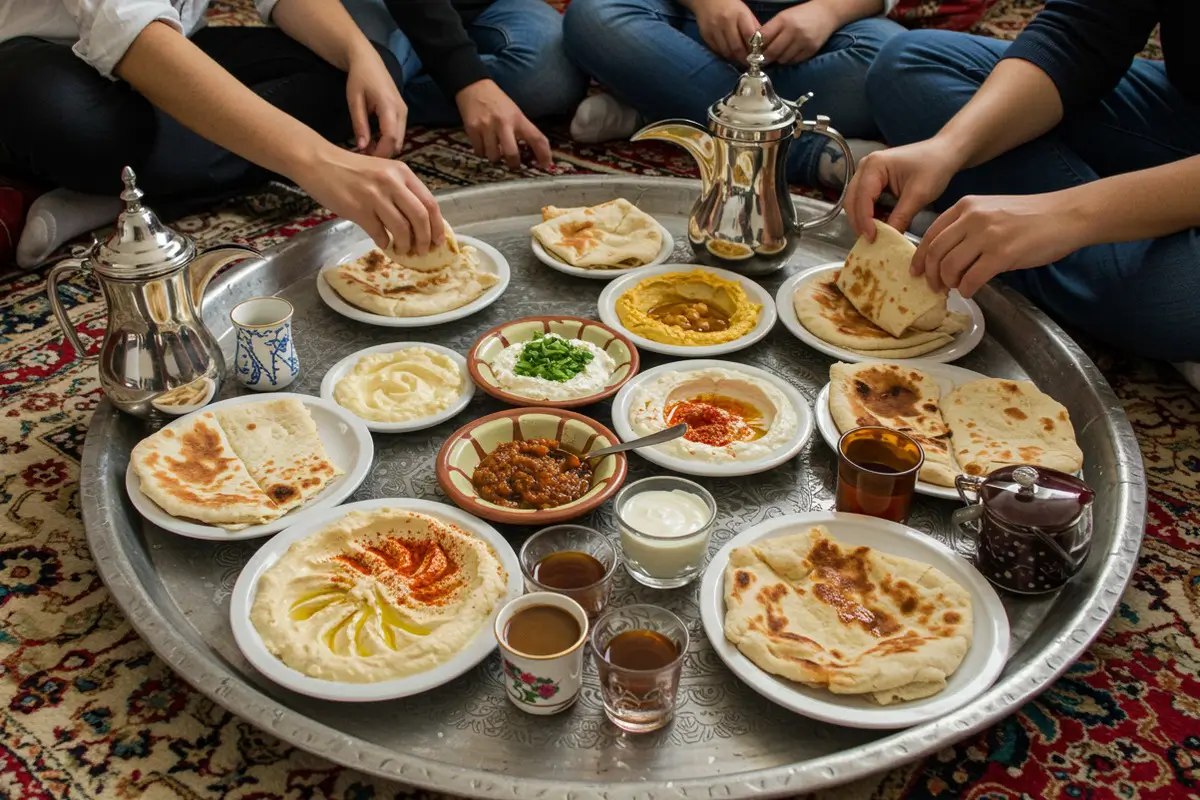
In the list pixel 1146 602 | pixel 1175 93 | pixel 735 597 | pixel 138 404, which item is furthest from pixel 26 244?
pixel 1175 93

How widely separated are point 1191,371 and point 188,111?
7.29ft

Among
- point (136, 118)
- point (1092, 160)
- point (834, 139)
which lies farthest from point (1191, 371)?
point (136, 118)

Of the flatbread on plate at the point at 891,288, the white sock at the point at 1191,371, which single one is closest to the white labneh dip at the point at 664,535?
the flatbread on plate at the point at 891,288

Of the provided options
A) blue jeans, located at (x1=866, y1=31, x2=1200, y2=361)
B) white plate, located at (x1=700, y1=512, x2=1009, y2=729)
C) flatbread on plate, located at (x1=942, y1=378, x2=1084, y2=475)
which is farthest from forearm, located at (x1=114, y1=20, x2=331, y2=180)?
blue jeans, located at (x1=866, y1=31, x2=1200, y2=361)

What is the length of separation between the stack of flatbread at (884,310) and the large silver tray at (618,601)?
0.07 m

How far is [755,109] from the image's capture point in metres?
1.95

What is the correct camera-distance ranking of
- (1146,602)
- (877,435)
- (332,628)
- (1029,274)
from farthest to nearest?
(1029,274) → (1146,602) → (877,435) → (332,628)

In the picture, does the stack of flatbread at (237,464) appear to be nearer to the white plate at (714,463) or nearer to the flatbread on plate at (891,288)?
the white plate at (714,463)

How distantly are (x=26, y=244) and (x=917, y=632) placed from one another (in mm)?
2448

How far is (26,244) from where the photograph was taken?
101 inches

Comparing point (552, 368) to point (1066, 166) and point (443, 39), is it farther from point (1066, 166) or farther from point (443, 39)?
point (443, 39)

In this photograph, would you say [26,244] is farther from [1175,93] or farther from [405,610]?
[1175,93]

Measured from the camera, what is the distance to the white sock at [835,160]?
116 inches

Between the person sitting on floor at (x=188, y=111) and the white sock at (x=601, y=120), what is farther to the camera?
the white sock at (x=601, y=120)
